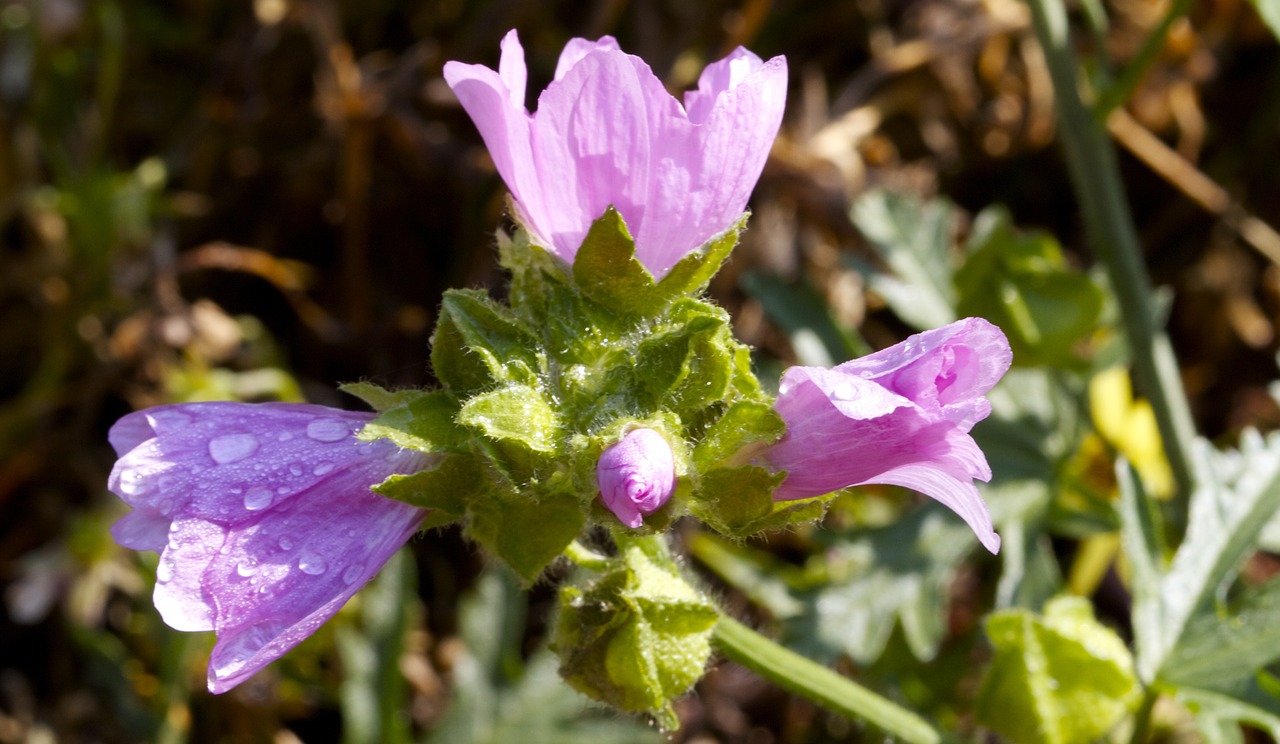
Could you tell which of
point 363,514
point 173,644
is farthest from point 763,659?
point 173,644

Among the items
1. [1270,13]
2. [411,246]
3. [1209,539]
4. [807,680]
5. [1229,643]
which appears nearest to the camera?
[807,680]

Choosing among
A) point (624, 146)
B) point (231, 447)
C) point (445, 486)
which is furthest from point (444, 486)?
point (624, 146)

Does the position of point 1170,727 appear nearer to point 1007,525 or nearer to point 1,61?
point 1007,525

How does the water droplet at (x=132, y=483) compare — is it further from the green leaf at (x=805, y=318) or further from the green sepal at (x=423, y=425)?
the green leaf at (x=805, y=318)

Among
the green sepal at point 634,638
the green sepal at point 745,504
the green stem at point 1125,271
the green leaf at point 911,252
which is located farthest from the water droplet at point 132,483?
the green stem at point 1125,271

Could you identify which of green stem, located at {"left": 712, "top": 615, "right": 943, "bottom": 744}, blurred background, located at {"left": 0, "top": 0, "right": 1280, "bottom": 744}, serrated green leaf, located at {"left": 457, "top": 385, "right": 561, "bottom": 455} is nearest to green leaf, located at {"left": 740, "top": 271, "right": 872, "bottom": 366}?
blurred background, located at {"left": 0, "top": 0, "right": 1280, "bottom": 744}

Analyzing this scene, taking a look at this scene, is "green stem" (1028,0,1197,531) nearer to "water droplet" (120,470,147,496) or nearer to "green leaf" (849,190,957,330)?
"green leaf" (849,190,957,330)

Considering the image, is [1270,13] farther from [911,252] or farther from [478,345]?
[478,345]

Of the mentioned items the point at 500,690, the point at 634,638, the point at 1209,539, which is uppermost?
the point at 634,638
